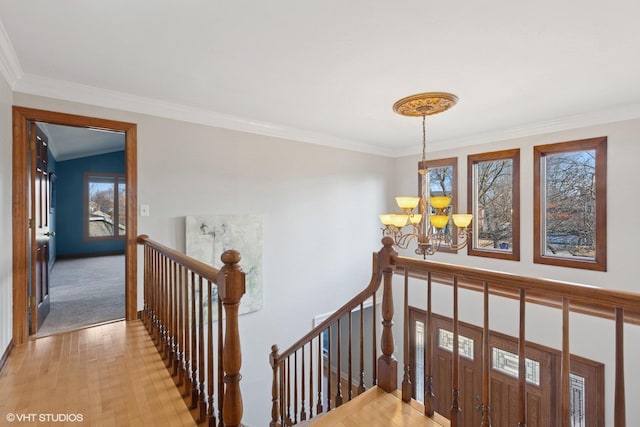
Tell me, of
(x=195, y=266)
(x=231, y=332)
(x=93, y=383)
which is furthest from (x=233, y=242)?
(x=231, y=332)

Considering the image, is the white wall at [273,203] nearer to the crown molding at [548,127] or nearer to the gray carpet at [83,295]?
the gray carpet at [83,295]

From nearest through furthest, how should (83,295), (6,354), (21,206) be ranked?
(6,354), (21,206), (83,295)

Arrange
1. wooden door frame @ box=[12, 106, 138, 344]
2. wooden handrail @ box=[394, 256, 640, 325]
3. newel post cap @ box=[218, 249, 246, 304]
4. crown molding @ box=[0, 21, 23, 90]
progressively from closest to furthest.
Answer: wooden handrail @ box=[394, 256, 640, 325] < newel post cap @ box=[218, 249, 246, 304] < crown molding @ box=[0, 21, 23, 90] < wooden door frame @ box=[12, 106, 138, 344]

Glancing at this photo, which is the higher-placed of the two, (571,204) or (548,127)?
(548,127)

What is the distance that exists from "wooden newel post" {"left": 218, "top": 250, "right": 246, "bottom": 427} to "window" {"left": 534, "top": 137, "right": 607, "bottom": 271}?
409 cm

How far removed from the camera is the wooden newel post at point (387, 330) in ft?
6.34

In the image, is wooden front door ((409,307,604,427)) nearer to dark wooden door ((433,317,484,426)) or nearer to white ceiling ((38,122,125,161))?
dark wooden door ((433,317,484,426))

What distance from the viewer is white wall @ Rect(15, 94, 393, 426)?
3.30 metres

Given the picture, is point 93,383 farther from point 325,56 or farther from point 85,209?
point 85,209

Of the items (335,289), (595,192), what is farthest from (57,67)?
(595,192)

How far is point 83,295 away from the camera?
4.15 meters

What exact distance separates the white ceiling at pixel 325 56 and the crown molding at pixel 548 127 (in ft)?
0.06

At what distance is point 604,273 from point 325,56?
383 centimetres

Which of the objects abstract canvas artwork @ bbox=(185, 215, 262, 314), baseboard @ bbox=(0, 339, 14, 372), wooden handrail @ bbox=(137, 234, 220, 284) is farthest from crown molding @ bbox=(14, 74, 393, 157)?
baseboard @ bbox=(0, 339, 14, 372)
